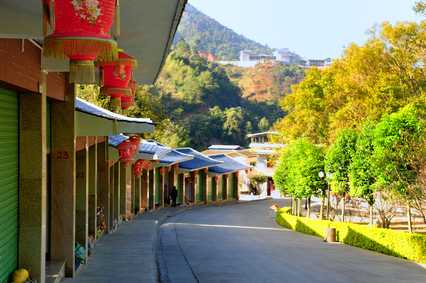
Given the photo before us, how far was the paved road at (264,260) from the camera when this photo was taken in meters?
14.9

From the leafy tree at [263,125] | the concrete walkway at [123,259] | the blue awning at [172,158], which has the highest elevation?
the leafy tree at [263,125]

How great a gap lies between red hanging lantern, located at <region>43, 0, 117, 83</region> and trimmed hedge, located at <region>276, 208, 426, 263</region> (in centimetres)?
1631

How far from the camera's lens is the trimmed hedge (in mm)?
19422

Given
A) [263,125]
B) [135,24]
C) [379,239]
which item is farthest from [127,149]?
[263,125]

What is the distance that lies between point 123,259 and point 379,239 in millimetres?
9554

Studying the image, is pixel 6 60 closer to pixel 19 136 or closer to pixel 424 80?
pixel 19 136

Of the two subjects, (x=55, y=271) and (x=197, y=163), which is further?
(x=197, y=163)

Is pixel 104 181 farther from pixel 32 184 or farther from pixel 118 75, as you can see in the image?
pixel 118 75

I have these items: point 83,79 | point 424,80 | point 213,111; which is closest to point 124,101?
point 83,79

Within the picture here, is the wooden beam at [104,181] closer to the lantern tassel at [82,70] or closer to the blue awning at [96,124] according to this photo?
the blue awning at [96,124]

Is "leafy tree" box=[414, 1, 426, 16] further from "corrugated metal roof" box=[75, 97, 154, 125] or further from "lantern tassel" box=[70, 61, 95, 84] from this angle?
"lantern tassel" box=[70, 61, 95, 84]

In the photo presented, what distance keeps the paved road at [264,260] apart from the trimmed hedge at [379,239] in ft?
1.35

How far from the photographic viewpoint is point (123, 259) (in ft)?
48.7

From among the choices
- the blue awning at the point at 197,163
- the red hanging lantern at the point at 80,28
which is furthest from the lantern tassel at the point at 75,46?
the blue awning at the point at 197,163
